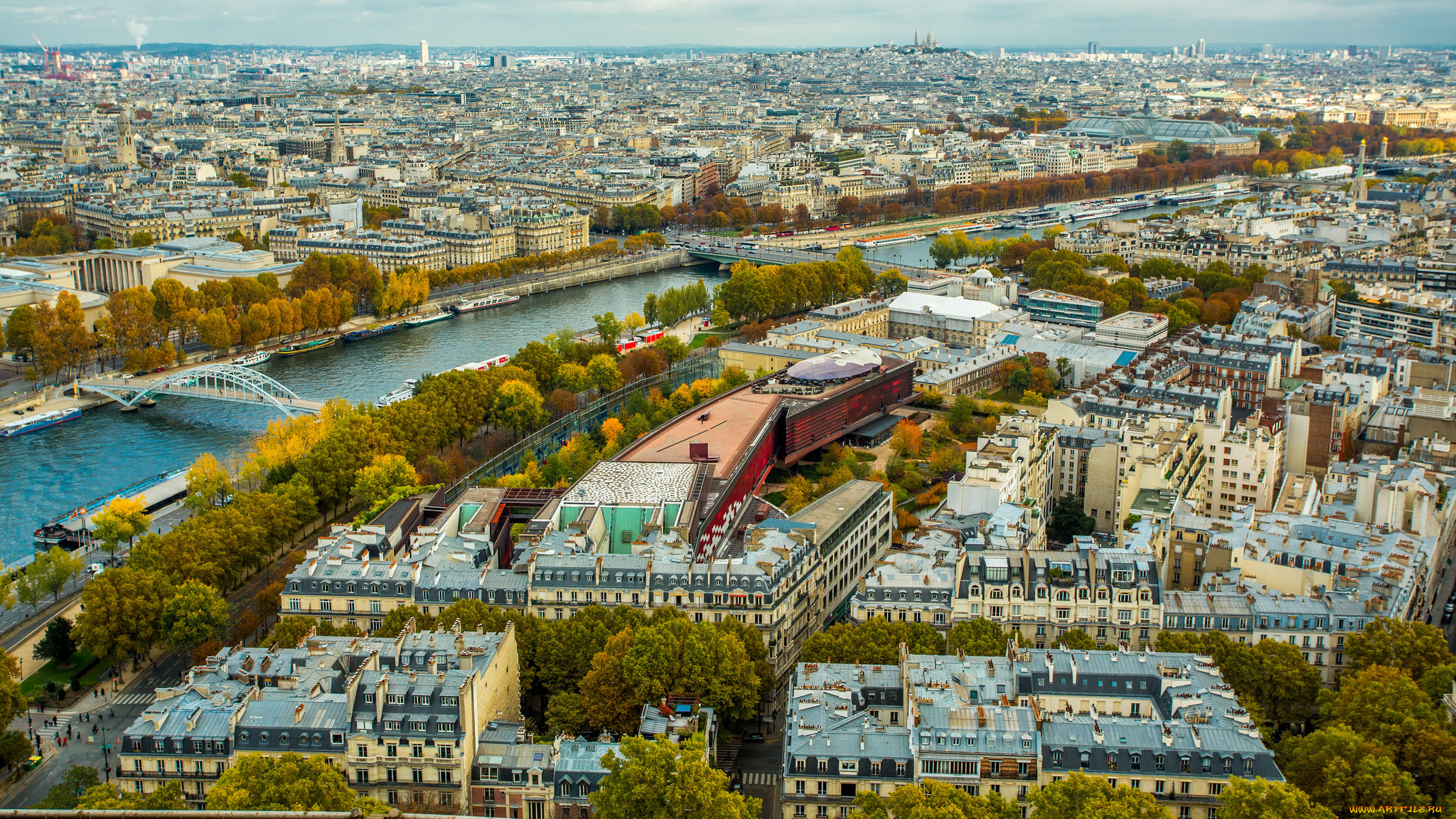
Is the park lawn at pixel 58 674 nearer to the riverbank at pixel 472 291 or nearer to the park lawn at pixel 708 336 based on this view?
the riverbank at pixel 472 291

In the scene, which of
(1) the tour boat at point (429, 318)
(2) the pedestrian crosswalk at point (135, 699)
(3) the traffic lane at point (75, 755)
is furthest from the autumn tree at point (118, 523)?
(1) the tour boat at point (429, 318)

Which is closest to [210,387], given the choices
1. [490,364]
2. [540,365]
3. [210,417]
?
[210,417]

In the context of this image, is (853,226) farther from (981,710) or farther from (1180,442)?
(981,710)

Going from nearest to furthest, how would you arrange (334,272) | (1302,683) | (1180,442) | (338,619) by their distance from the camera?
1. (1302,683)
2. (338,619)
3. (1180,442)
4. (334,272)

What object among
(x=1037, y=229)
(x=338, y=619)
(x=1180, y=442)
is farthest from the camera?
(x=1037, y=229)

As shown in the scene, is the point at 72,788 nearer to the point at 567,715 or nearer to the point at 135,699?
the point at 135,699

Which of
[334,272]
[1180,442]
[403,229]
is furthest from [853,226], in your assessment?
[1180,442]
